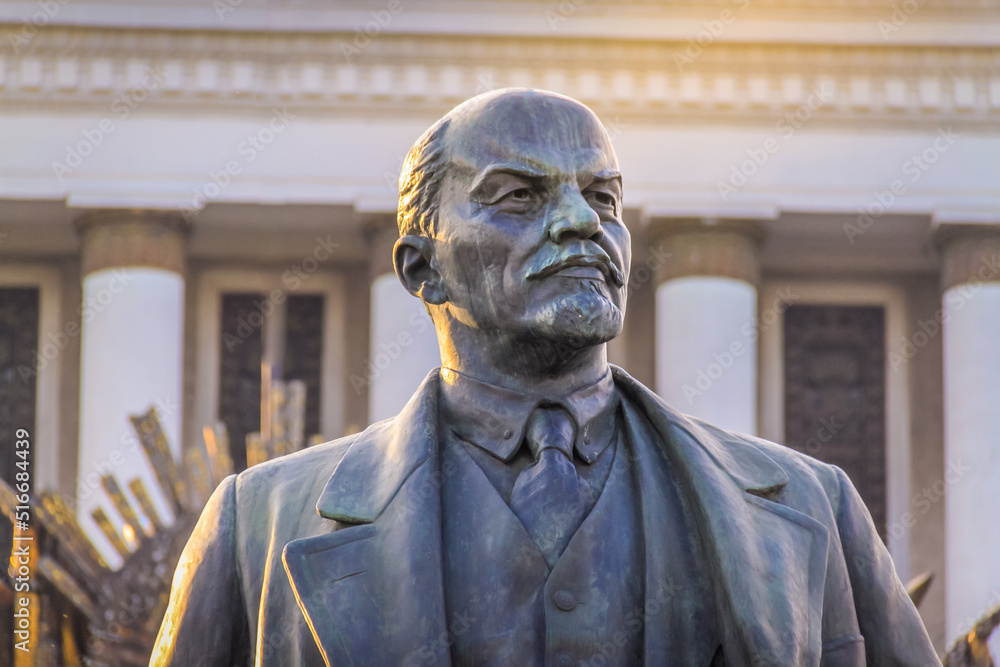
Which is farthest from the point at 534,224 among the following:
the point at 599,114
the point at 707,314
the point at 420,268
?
the point at 707,314

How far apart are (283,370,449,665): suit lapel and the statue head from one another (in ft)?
0.61

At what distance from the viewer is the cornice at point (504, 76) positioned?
1945cm

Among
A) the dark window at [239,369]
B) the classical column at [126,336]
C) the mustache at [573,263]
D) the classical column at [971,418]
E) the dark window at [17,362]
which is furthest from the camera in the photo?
the dark window at [17,362]

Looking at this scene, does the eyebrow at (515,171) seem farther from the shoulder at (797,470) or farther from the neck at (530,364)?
the shoulder at (797,470)

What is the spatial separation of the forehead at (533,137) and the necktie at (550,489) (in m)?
0.32

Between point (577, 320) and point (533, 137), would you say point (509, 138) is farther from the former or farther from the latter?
point (577, 320)

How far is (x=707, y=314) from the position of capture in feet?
64.1

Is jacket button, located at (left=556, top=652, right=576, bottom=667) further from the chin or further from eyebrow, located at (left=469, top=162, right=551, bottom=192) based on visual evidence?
eyebrow, located at (left=469, top=162, right=551, bottom=192)

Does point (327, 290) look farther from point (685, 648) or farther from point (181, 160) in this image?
point (685, 648)

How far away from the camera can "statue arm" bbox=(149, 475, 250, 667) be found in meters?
2.65

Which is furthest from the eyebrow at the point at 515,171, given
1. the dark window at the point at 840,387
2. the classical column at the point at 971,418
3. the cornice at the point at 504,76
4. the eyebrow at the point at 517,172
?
the dark window at the point at 840,387

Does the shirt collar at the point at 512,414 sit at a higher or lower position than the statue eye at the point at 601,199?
lower

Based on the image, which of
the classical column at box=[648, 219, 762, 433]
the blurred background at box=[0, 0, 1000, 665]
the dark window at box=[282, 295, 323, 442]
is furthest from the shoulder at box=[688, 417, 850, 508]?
the dark window at box=[282, 295, 323, 442]

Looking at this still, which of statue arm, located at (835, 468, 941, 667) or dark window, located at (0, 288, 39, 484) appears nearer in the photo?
statue arm, located at (835, 468, 941, 667)
